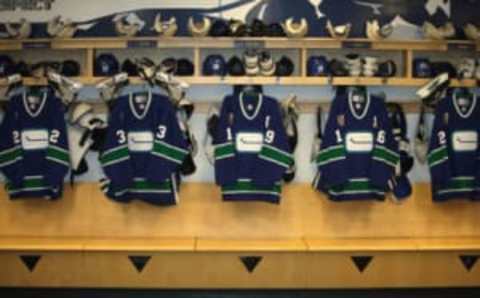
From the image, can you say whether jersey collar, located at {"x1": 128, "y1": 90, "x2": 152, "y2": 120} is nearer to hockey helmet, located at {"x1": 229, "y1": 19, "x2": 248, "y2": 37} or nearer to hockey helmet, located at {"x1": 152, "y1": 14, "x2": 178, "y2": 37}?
hockey helmet, located at {"x1": 152, "y1": 14, "x2": 178, "y2": 37}

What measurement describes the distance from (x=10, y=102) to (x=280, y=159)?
2.04 m

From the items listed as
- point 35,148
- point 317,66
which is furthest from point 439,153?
point 35,148

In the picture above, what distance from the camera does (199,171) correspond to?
13.6ft

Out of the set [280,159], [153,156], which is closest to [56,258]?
[153,156]

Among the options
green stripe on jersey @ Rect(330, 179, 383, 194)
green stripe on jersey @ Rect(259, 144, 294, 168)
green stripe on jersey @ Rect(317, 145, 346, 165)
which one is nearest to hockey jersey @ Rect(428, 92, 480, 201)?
green stripe on jersey @ Rect(330, 179, 383, 194)

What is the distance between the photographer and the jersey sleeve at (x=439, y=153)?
3.94 meters

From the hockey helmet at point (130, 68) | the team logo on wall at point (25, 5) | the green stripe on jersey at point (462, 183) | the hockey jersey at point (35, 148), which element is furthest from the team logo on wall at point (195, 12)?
the green stripe on jersey at point (462, 183)

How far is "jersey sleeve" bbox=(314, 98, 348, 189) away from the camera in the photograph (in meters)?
3.86

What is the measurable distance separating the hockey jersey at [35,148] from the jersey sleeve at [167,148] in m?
0.67

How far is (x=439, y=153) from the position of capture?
3943mm

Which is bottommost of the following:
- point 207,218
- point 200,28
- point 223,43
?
point 207,218

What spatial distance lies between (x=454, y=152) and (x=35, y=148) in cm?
308

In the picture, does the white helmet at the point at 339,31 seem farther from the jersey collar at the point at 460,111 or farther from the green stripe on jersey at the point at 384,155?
the jersey collar at the point at 460,111

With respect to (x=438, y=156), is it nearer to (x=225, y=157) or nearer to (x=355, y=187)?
(x=355, y=187)
